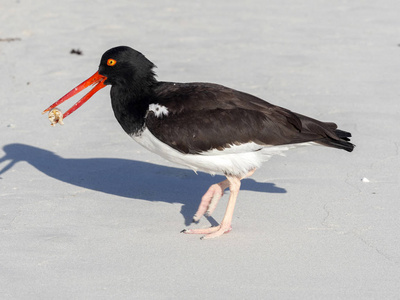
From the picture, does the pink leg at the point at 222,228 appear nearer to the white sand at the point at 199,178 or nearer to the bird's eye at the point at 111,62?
the white sand at the point at 199,178

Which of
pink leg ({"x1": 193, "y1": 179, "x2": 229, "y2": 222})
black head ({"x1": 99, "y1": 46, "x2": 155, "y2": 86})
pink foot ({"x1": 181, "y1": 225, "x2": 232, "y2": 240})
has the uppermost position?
black head ({"x1": 99, "y1": 46, "x2": 155, "y2": 86})

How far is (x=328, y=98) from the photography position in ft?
31.8

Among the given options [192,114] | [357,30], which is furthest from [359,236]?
[357,30]

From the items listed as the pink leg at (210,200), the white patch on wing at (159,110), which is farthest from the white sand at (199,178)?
the white patch on wing at (159,110)

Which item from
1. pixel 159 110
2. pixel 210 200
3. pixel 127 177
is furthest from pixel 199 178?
pixel 159 110

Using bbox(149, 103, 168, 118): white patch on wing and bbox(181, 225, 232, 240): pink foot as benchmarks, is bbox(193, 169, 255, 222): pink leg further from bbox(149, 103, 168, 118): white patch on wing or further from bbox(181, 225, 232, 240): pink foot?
bbox(149, 103, 168, 118): white patch on wing

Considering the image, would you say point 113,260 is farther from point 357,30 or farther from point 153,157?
point 357,30

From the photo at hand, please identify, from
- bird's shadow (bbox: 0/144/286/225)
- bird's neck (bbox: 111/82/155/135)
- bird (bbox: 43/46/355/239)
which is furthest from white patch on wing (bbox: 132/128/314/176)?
bird's shadow (bbox: 0/144/286/225)

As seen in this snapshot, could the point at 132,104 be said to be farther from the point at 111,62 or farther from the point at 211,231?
the point at 211,231

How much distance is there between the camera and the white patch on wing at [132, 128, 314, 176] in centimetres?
616

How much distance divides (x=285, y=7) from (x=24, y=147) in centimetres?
751

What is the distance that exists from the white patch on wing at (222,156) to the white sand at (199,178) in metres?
0.53

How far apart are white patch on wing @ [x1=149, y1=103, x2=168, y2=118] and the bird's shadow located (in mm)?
1035

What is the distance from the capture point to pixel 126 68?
6.54 meters
